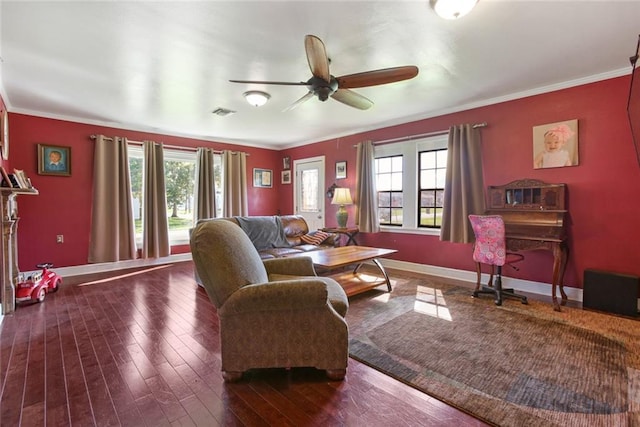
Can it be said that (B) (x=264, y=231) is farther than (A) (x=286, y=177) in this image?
No

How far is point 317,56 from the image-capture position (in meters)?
2.01

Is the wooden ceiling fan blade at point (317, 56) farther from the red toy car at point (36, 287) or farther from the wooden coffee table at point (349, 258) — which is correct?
the red toy car at point (36, 287)

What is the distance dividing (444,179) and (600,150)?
1.66 meters

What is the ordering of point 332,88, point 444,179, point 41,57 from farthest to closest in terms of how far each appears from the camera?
point 444,179 → point 41,57 → point 332,88

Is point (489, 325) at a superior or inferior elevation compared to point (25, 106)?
inferior

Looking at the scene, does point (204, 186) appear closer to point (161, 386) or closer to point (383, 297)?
point (383, 297)

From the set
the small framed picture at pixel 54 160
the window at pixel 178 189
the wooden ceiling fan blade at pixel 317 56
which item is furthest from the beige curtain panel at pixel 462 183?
the small framed picture at pixel 54 160

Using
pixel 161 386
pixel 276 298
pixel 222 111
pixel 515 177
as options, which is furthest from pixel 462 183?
pixel 161 386

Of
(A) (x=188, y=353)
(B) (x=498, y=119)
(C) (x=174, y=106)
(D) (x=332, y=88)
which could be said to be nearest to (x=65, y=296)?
(A) (x=188, y=353)

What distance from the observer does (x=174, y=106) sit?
397 cm

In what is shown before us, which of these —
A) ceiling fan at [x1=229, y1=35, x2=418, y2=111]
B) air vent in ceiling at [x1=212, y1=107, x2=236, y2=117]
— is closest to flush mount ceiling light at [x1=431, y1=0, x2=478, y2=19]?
ceiling fan at [x1=229, y1=35, x2=418, y2=111]

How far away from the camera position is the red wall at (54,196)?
163 inches

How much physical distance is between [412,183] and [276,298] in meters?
3.52

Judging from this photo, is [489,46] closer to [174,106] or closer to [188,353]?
[188,353]
